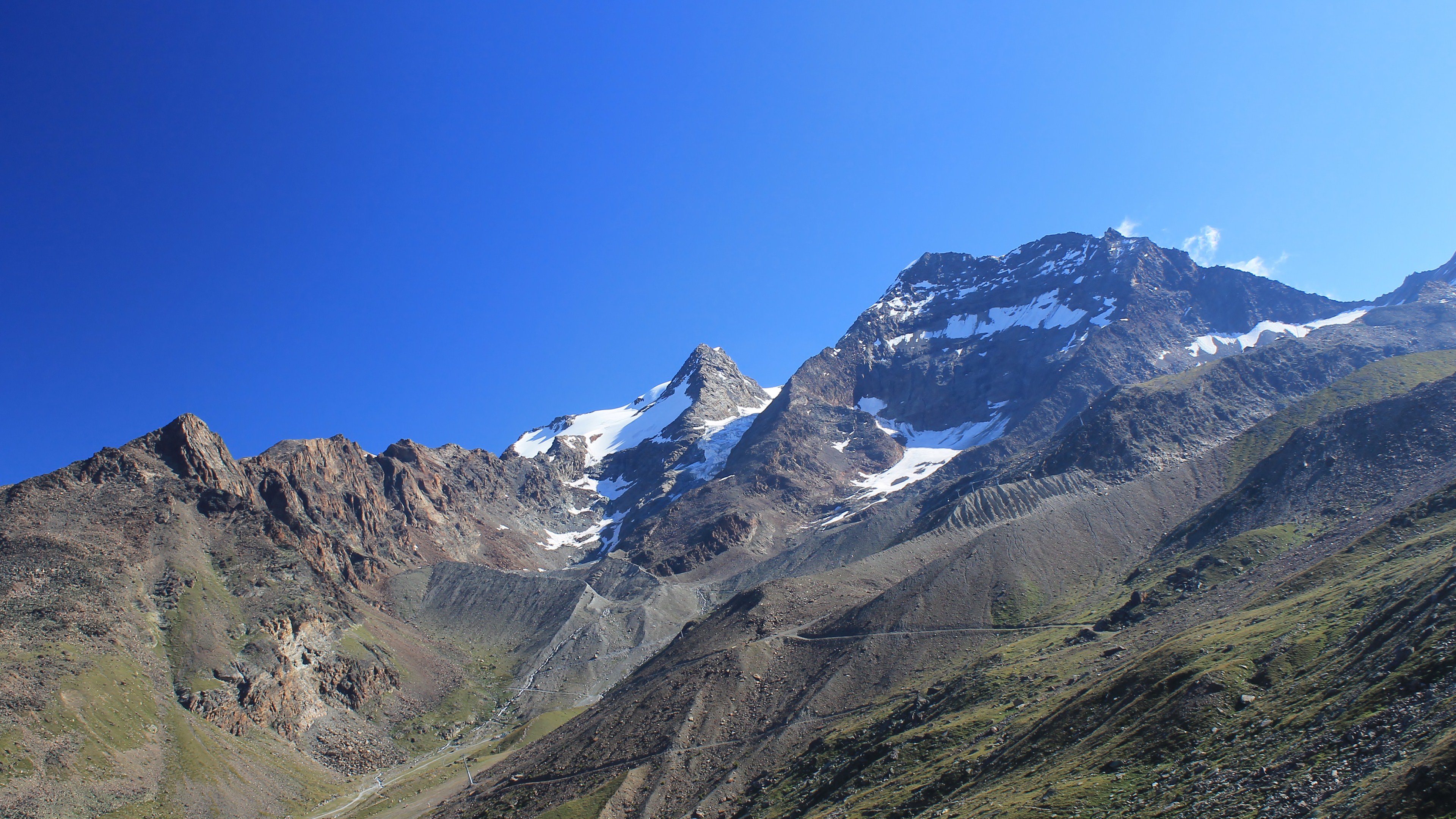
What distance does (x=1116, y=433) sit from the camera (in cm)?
18638

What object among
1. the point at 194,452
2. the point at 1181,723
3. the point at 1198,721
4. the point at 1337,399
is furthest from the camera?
the point at 194,452

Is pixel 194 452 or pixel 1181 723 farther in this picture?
pixel 194 452

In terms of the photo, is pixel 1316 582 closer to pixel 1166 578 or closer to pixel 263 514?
pixel 1166 578

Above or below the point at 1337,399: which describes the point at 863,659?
above

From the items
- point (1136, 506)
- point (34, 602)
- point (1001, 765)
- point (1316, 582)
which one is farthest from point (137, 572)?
point (1136, 506)

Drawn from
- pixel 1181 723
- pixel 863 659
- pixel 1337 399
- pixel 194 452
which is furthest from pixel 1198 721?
pixel 194 452

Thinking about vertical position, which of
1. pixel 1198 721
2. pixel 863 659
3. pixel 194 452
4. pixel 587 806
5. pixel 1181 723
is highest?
pixel 194 452

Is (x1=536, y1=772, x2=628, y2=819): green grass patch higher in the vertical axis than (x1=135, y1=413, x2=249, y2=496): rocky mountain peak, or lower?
lower

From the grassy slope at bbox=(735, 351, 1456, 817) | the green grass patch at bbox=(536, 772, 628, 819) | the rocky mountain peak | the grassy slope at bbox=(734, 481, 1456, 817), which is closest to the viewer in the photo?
the grassy slope at bbox=(735, 351, 1456, 817)

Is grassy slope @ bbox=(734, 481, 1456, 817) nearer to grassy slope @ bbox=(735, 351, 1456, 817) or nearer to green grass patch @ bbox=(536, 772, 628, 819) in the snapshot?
grassy slope @ bbox=(735, 351, 1456, 817)

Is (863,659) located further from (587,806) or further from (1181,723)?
(1181,723)

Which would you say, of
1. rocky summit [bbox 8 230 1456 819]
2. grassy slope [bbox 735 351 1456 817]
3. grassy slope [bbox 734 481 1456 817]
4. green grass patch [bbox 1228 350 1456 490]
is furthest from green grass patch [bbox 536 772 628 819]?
green grass patch [bbox 1228 350 1456 490]

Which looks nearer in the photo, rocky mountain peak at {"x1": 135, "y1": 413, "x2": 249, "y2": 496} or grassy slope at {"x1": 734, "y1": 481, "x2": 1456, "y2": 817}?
grassy slope at {"x1": 734, "y1": 481, "x2": 1456, "y2": 817}

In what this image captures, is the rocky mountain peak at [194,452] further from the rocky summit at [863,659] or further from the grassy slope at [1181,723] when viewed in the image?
the grassy slope at [1181,723]
